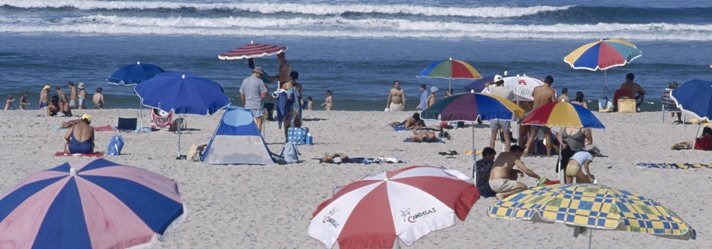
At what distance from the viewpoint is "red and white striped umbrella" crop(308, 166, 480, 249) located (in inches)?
319

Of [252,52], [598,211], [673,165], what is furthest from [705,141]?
[598,211]

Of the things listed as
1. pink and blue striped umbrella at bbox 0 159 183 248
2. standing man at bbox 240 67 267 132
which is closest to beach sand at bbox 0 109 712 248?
standing man at bbox 240 67 267 132

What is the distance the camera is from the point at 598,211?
26.0 feet

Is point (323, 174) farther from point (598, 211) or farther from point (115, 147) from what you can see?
point (598, 211)

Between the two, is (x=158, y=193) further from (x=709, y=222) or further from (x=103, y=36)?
(x=103, y=36)

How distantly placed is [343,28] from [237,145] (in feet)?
93.3

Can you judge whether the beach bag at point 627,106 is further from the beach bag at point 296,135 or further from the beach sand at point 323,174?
the beach bag at point 296,135

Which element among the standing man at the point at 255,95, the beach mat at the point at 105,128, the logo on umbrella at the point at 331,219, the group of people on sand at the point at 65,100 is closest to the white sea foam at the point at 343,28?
the group of people on sand at the point at 65,100

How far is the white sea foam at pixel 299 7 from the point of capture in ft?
154

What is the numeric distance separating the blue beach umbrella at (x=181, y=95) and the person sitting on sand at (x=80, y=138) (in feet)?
2.66

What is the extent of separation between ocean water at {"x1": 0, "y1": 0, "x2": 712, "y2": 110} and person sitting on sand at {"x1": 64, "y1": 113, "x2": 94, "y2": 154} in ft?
32.4

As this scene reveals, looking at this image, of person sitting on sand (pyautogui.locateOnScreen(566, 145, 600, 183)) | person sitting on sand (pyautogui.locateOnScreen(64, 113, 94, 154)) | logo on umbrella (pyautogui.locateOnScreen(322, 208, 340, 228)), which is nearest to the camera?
logo on umbrella (pyautogui.locateOnScreen(322, 208, 340, 228))

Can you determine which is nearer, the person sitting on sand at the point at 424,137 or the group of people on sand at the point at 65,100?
the person sitting on sand at the point at 424,137

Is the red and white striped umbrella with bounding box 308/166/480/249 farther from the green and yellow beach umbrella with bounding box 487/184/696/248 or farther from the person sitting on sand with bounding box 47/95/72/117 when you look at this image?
the person sitting on sand with bounding box 47/95/72/117
